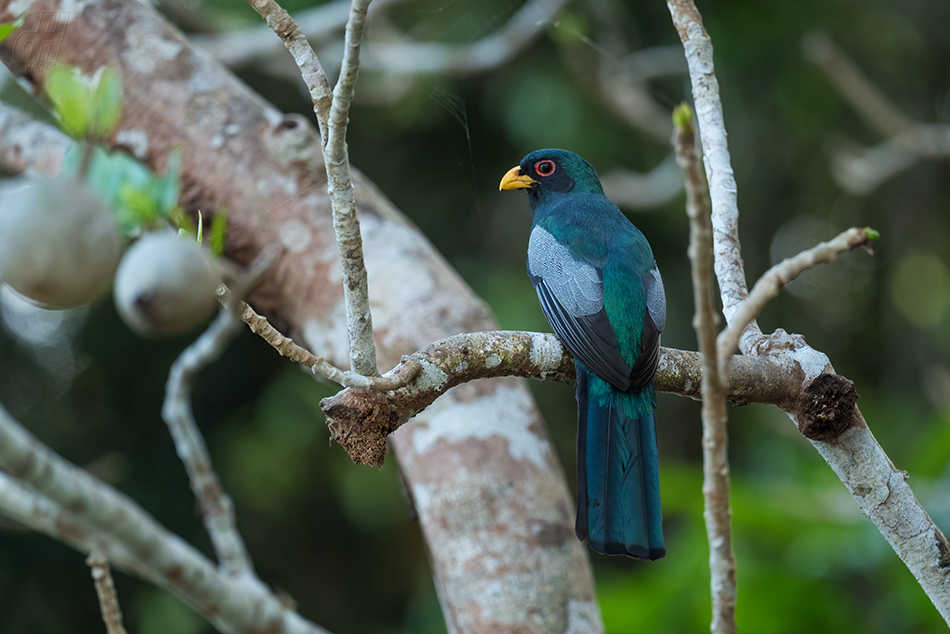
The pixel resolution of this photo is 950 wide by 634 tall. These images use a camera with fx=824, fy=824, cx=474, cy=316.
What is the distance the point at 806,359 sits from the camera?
1.46 metres

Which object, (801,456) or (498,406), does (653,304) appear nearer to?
(498,406)

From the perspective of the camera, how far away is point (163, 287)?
520mm

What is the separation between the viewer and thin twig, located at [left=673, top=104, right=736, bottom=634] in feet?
2.53

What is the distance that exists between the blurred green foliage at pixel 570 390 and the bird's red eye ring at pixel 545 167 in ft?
4.44

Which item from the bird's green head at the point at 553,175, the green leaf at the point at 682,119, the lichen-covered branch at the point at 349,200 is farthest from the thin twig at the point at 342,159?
the bird's green head at the point at 553,175

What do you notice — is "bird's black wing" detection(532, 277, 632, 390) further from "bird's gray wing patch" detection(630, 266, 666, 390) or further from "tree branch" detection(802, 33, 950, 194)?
"tree branch" detection(802, 33, 950, 194)

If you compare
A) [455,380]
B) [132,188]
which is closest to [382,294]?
[455,380]

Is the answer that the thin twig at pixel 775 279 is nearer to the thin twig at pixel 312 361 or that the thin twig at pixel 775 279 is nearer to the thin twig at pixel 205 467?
the thin twig at pixel 312 361

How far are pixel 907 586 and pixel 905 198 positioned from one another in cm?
302

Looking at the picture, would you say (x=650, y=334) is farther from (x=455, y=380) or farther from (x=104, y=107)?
(x=104, y=107)

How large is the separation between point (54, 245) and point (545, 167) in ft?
6.73

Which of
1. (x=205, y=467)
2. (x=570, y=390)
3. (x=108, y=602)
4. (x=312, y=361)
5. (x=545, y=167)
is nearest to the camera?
(x=312, y=361)

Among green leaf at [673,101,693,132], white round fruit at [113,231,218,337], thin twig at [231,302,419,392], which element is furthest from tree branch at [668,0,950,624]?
white round fruit at [113,231,218,337]

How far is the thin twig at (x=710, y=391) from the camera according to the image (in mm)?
770
